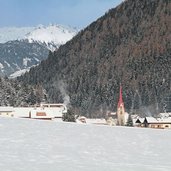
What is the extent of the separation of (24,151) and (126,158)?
2.60 m

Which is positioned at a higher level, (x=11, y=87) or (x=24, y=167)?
(x=11, y=87)

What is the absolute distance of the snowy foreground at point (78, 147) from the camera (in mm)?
12255

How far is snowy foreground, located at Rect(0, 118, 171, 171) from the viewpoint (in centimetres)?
1226

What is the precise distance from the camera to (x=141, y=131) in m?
18.9

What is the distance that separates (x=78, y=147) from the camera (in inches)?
575

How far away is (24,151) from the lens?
43.2ft

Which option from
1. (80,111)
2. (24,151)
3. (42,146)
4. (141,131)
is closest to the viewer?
(24,151)

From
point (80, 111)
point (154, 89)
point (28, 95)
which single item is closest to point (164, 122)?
point (28, 95)

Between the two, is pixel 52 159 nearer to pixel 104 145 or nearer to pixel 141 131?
pixel 104 145

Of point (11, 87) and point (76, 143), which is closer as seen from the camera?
point (76, 143)

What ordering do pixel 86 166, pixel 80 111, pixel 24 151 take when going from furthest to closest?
pixel 80 111, pixel 24 151, pixel 86 166

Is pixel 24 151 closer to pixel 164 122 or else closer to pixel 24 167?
pixel 24 167

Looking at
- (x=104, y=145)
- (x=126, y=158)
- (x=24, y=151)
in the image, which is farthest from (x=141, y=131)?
(x=24, y=151)

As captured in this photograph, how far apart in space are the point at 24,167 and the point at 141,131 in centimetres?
812
